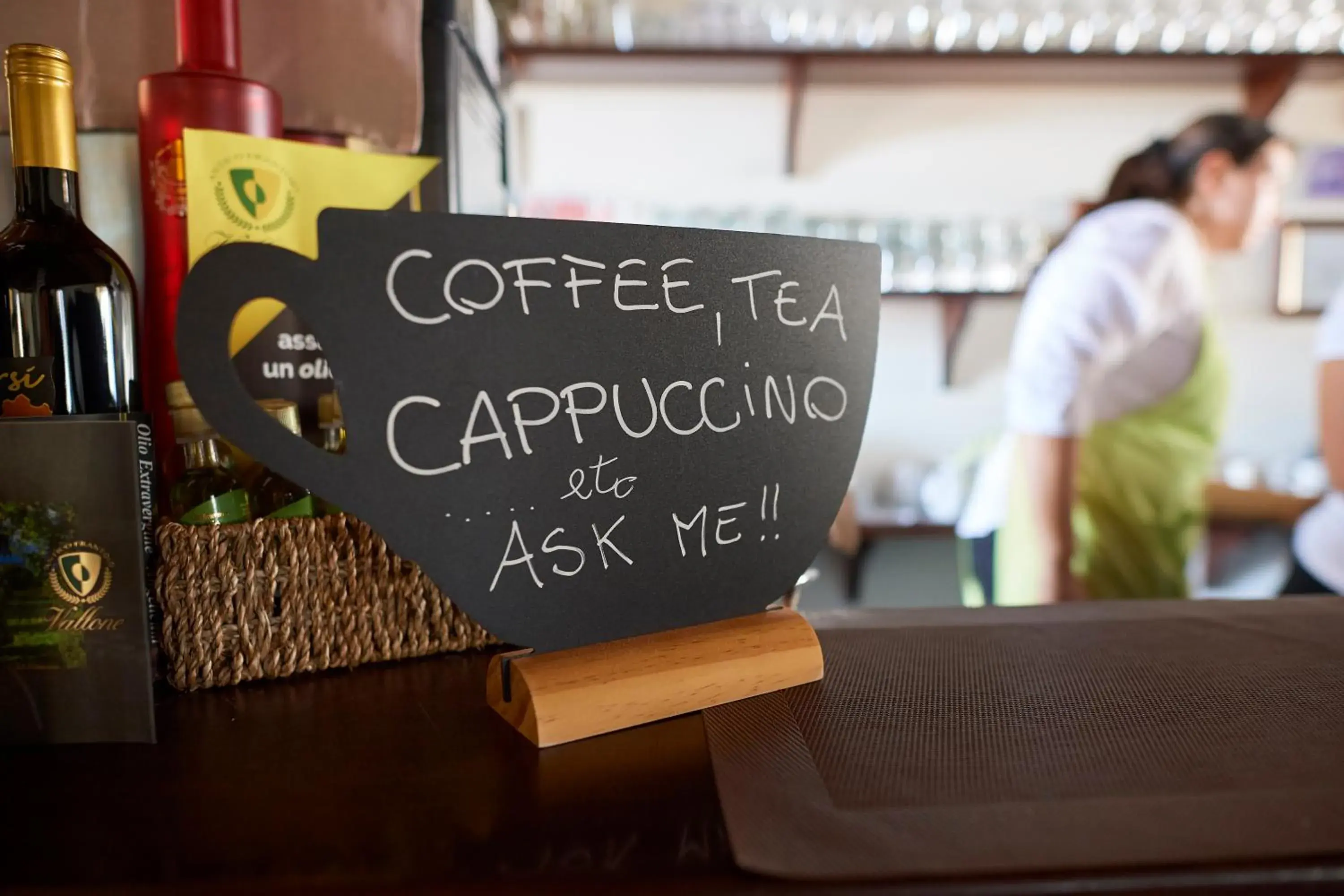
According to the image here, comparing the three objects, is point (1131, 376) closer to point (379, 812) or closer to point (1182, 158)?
point (1182, 158)

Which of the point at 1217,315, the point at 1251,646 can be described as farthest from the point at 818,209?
the point at 1251,646

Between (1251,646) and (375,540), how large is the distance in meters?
0.54

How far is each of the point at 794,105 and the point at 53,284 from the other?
205 centimetres

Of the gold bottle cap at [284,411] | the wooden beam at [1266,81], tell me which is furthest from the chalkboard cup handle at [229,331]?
the wooden beam at [1266,81]

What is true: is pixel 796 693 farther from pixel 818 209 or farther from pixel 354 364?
pixel 818 209

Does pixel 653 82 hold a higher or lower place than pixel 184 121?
higher

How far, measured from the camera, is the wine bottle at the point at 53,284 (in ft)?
1.41

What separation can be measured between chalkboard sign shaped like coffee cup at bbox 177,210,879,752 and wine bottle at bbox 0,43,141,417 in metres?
0.17

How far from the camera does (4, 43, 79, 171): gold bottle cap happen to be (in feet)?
1.34

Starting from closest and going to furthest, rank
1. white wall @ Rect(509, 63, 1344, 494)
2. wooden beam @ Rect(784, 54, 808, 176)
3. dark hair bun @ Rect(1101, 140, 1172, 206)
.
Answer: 1. dark hair bun @ Rect(1101, 140, 1172, 206)
2. wooden beam @ Rect(784, 54, 808, 176)
3. white wall @ Rect(509, 63, 1344, 494)

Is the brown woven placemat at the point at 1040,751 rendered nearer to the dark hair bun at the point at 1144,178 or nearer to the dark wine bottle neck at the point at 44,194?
the dark wine bottle neck at the point at 44,194

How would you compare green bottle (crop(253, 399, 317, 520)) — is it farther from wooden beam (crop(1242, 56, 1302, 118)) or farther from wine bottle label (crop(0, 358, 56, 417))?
wooden beam (crop(1242, 56, 1302, 118))

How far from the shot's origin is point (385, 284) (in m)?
0.37

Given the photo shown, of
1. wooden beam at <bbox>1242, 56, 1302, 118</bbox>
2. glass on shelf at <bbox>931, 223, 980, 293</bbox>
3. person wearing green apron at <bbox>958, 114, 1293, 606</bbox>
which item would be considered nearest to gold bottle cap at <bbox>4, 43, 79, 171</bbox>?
person wearing green apron at <bbox>958, 114, 1293, 606</bbox>
